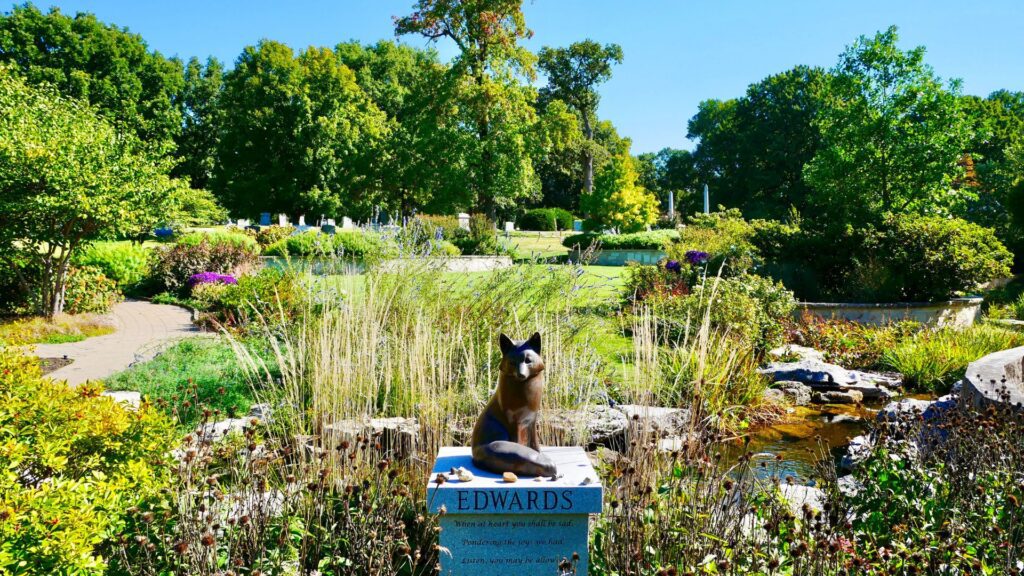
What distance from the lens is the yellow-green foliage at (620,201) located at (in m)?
30.4

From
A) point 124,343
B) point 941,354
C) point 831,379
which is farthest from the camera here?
point 124,343

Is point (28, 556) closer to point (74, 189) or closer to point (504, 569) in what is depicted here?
point (504, 569)

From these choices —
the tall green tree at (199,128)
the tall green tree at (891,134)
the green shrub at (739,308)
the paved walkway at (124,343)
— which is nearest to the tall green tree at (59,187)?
the paved walkway at (124,343)

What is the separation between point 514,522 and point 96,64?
36065 mm

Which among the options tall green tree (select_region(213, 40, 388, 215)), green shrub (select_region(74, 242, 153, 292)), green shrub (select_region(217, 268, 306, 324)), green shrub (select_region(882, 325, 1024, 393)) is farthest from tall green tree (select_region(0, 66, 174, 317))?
tall green tree (select_region(213, 40, 388, 215))

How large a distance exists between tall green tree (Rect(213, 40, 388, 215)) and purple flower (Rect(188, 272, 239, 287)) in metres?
14.3

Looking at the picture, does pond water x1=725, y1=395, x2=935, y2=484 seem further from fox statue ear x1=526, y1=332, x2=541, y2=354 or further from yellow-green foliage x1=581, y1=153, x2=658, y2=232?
yellow-green foliage x1=581, y1=153, x2=658, y2=232

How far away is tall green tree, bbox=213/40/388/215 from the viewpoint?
2989 centimetres

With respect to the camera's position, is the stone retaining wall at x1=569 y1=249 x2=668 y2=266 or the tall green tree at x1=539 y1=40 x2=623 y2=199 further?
the tall green tree at x1=539 y1=40 x2=623 y2=199

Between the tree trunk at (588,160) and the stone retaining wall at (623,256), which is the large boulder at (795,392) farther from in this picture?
the tree trunk at (588,160)

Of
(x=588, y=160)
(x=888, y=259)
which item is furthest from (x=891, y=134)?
(x=588, y=160)

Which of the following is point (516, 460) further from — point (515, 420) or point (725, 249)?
point (725, 249)

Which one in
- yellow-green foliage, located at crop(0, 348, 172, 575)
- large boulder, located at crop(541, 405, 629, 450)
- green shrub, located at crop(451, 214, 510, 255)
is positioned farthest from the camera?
green shrub, located at crop(451, 214, 510, 255)

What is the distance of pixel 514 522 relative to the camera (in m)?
3.00
